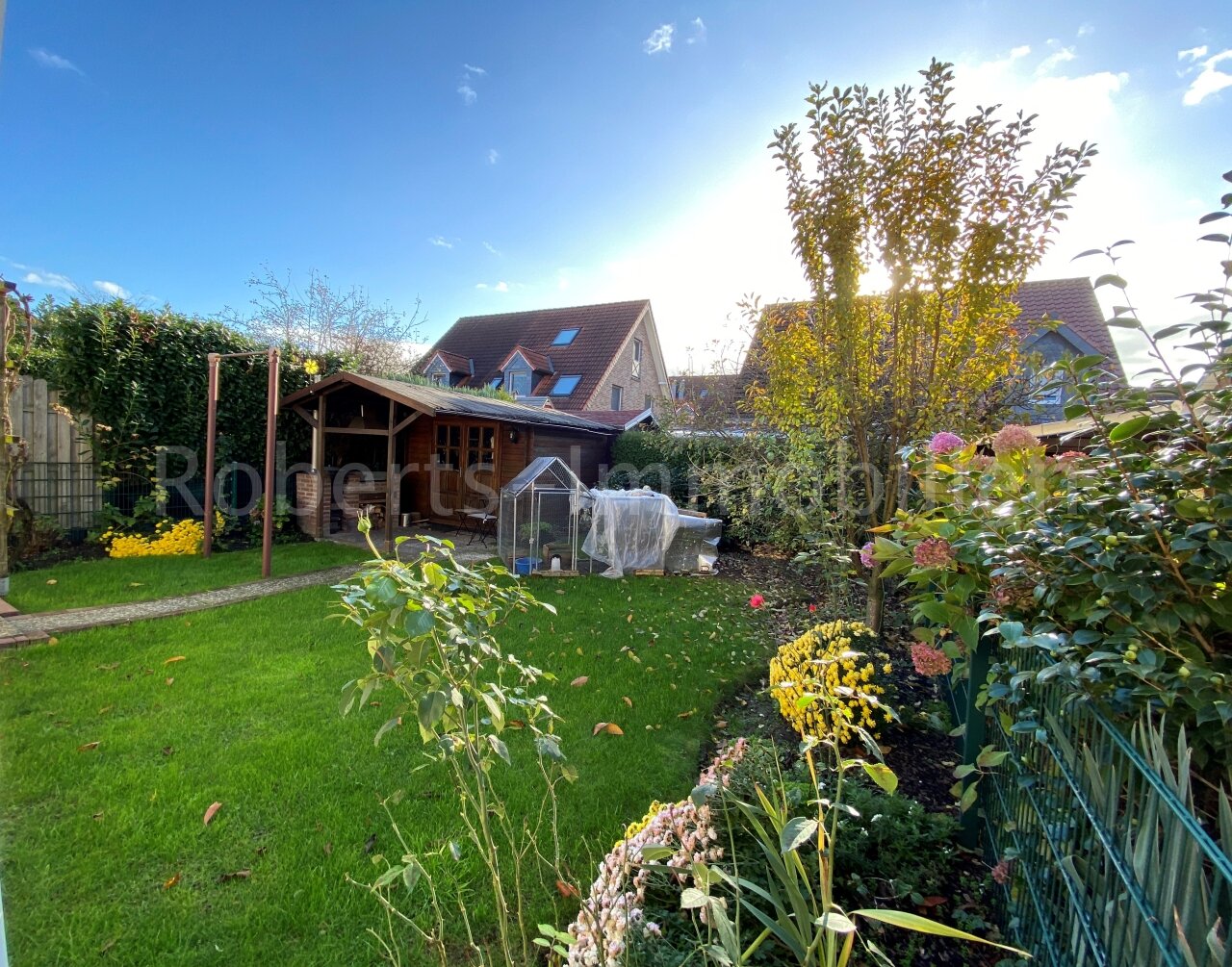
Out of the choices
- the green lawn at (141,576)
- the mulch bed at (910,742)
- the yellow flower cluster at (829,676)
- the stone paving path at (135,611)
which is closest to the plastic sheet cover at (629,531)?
the mulch bed at (910,742)

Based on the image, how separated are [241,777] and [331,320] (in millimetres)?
20801

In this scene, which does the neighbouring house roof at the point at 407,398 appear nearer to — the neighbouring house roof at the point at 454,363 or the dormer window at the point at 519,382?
the dormer window at the point at 519,382

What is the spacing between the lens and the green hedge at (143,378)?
7258mm

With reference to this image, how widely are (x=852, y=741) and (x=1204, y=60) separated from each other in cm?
312

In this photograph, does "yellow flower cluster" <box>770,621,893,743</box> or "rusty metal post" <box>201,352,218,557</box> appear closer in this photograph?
"yellow flower cluster" <box>770,621,893,743</box>

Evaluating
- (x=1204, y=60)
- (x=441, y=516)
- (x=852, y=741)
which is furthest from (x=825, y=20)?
(x=441, y=516)

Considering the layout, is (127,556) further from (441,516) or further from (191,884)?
(191,884)

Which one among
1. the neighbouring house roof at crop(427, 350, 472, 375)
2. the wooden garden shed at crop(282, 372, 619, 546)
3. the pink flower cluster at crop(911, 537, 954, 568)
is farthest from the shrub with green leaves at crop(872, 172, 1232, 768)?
the neighbouring house roof at crop(427, 350, 472, 375)

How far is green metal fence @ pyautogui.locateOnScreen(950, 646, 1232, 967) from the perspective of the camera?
658 mm

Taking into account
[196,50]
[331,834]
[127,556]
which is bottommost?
[331,834]

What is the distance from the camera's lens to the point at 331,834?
223 cm

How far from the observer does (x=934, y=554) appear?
5.69ft

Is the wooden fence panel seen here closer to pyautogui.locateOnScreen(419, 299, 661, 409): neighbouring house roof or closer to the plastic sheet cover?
the plastic sheet cover

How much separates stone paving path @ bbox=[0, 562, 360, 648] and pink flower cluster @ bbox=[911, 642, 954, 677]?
6.66 metres
